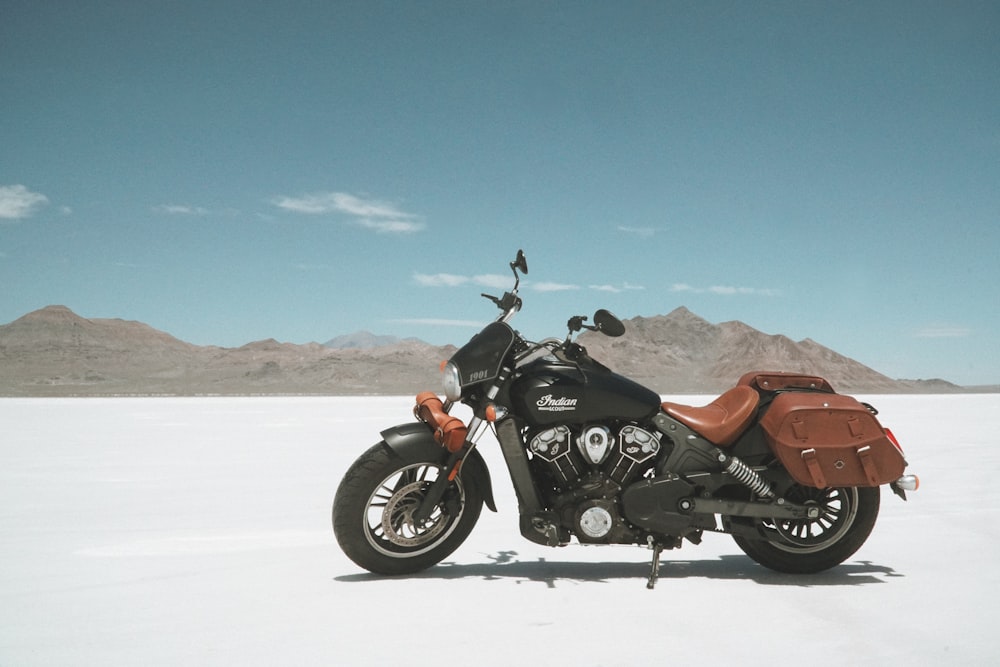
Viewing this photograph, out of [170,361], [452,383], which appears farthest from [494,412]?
[170,361]

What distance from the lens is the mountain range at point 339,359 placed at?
10212cm

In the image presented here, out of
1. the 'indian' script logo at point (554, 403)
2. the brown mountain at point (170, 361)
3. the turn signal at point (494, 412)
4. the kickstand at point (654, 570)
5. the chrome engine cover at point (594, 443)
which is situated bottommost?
the kickstand at point (654, 570)

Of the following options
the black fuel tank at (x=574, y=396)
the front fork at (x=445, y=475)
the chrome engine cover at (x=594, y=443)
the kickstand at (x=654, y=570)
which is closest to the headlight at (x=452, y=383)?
the front fork at (x=445, y=475)

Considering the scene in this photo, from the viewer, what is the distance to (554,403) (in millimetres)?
4273

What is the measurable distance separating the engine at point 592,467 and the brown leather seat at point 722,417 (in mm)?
227

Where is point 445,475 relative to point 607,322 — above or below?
below

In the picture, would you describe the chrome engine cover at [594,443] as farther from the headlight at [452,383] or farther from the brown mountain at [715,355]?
the brown mountain at [715,355]

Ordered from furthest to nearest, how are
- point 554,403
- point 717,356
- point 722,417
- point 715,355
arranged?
point 715,355 < point 717,356 < point 722,417 < point 554,403

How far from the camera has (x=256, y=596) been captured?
4098 mm

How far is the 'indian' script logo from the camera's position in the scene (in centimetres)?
427

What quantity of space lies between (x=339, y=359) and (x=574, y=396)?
358 feet

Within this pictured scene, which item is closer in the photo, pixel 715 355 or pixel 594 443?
pixel 594 443

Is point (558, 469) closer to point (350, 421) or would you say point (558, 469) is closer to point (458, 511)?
point (458, 511)

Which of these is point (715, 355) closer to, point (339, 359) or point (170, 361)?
point (339, 359)
